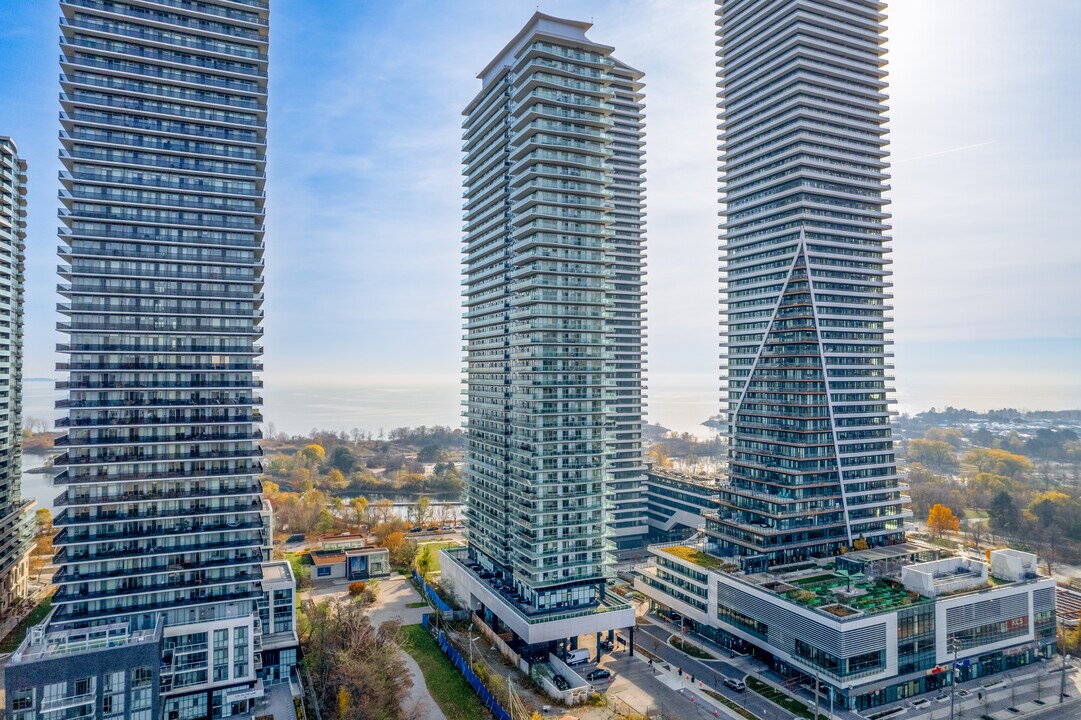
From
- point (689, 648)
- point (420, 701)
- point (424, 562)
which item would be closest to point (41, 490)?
point (424, 562)

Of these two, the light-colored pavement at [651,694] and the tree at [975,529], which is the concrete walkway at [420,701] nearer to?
the light-colored pavement at [651,694]

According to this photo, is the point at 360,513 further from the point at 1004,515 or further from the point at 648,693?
the point at 1004,515

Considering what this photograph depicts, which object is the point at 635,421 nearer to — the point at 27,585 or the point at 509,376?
the point at 509,376

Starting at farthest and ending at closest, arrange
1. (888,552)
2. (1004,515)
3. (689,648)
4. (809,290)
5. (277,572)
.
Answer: (1004,515), (809,290), (888,552), (277,572), (689,648)

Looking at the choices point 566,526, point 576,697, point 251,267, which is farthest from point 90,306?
point 576,697

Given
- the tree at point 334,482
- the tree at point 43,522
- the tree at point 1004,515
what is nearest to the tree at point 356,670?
the tree at point 43,522

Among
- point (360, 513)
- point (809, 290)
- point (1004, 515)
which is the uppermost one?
point (809, 290)
